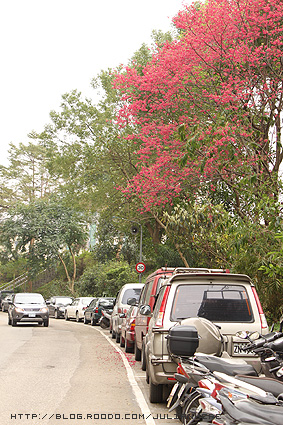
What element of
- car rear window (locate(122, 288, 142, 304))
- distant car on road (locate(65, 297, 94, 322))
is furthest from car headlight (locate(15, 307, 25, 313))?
car rear window (locate(122, 288, 142, 304))

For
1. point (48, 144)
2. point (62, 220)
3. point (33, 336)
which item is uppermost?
point (48, 144)

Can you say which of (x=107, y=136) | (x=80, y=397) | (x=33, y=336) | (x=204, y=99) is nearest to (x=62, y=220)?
(x=107, y=136)

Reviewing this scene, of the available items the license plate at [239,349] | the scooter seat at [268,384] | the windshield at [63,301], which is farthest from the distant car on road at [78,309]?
the scooter seat at [268,384]

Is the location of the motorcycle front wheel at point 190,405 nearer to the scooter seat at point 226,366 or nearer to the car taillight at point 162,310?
the scooter seat at point 226,366

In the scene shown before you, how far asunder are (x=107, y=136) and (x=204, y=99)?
648 inches

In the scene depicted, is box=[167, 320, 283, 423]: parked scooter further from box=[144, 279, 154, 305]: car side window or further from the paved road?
box=[144, 279, 154, 305]: car side window

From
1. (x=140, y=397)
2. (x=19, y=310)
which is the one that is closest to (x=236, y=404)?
(x=140, y=397)

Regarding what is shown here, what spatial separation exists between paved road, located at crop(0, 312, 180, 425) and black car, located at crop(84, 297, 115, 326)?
32.8ft

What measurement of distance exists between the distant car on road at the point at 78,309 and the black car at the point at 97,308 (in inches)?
80.4

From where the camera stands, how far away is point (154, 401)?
8320 millimetres

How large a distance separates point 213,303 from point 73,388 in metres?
3.00

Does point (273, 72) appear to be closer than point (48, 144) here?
Yes

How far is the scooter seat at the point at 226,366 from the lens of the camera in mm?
5578

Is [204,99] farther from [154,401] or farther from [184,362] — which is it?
[184,362]
